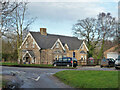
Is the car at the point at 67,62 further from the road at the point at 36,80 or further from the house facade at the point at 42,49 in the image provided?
the road at the point at 36,80

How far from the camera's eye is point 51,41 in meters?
59.2

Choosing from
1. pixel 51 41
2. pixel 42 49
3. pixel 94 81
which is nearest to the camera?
pixel 94 81

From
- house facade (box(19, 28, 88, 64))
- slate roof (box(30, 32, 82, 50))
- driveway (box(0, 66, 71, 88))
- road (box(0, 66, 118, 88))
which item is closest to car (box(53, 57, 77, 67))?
house facade (box(19, 28, 88, 64))

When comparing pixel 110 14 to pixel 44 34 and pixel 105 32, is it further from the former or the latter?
pixel 44 34

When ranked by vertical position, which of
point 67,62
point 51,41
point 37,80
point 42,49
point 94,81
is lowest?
point 37,80

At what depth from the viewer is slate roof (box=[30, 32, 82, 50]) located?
56656 mm

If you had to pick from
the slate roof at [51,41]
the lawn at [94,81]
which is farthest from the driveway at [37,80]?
the slate roof at [51,41]

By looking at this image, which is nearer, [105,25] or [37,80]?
[37,80]

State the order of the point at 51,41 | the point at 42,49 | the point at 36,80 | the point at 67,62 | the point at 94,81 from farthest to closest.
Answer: the point at 51,41, the point at 42,49, the point at 67,62, the point at 36,80, the point at 94,81

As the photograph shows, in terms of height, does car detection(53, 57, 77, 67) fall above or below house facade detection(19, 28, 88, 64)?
below

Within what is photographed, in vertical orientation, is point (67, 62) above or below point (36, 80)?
above

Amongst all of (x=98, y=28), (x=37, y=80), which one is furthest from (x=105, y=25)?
(x=37, y=80)

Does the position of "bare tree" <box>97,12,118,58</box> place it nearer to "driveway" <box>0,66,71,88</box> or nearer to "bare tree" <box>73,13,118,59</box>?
"bare tree" <box>73,13,118,59</box>

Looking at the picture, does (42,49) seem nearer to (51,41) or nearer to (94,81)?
(51,41)
